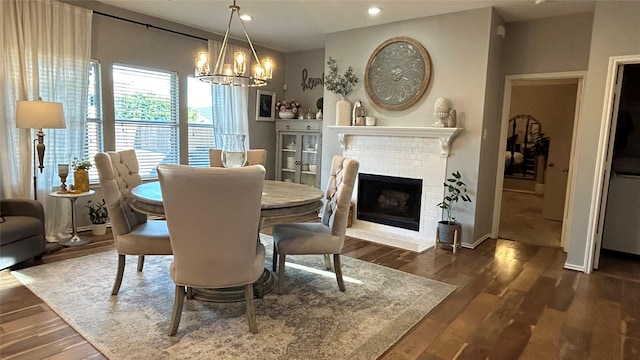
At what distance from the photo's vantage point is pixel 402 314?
103 inches

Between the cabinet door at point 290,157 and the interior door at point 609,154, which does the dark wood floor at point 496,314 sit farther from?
the cabinet door at point 290,157

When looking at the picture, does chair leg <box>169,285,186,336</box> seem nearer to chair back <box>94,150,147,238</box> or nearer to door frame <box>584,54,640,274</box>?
chair back <box>94,150,147,238</box>

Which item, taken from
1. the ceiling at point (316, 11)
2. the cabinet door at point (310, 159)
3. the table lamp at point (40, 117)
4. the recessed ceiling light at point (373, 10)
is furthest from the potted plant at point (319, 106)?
the table lamp at point (40, 117)

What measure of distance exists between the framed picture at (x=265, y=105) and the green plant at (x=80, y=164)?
2701 mm

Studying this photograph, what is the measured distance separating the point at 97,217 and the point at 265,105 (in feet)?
10.1

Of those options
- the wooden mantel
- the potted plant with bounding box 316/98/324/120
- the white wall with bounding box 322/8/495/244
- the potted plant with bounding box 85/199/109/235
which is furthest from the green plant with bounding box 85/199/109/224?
the white wall with bounding box 322/8/495/244

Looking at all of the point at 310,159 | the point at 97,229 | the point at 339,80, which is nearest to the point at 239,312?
the point at 97,229

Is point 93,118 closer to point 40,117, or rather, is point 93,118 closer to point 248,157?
point 40,117

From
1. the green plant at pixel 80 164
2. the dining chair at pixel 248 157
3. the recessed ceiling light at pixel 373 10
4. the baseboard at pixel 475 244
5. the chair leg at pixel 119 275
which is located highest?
the recessed ceiling light at pixel 373 10

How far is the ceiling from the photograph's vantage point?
12.9ft

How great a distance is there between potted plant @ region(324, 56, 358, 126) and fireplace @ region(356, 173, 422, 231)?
810mm

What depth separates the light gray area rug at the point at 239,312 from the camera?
2133 millimetres

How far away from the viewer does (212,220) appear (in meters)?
2.03

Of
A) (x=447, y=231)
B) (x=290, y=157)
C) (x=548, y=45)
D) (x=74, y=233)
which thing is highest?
(x=548, y=45)
